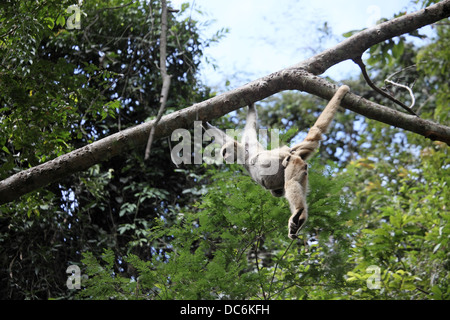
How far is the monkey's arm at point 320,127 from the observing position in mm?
3799

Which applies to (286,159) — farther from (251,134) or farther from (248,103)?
(251,134)

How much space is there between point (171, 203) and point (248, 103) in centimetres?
529

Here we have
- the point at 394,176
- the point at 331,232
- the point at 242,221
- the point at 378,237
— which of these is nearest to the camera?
the point at 242,221

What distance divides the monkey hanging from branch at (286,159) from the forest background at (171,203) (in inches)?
22.1

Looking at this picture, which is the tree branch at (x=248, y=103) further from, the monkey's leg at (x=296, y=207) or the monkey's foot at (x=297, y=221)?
the monkey's foot at (x=297, y=221)

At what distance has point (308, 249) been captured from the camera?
6051 millimetres

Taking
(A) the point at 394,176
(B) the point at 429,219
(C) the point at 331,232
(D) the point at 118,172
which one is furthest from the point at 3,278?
(A) the point at 394,176

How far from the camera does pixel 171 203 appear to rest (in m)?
9.27

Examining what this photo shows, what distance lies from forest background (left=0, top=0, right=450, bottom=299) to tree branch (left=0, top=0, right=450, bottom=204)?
0.54 meters

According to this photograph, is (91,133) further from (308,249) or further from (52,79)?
(308,249)
